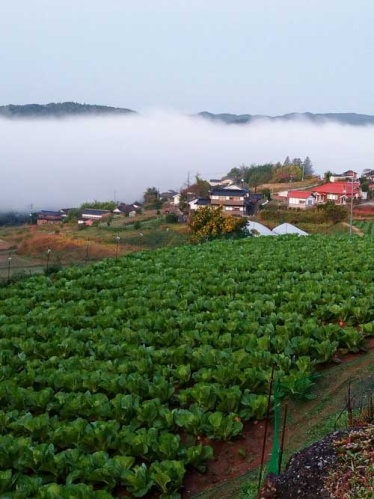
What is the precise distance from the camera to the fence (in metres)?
4.49

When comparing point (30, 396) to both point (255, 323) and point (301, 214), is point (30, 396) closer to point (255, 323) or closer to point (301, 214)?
point (255, 323)

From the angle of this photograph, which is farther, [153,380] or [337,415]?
[153,380]

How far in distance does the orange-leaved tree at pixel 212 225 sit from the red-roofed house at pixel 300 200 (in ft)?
61.9

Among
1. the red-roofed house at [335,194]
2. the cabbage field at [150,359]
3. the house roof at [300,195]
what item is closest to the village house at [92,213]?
the house roof at [300,195]

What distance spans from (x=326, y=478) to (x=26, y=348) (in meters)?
4.79

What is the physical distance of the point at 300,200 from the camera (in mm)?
44250

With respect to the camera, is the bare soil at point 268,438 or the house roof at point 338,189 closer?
the bare soil at point 268,438

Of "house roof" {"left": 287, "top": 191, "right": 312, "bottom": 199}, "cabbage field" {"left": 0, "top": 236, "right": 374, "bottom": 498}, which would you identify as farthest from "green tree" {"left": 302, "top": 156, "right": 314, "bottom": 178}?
"cabbage field" {"left": 0, "top": 236, "right": 374, "bottom": 498}

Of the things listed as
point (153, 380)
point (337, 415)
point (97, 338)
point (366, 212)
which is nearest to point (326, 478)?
point (337, 415)

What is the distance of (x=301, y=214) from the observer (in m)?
34.7

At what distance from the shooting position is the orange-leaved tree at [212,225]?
24.0m

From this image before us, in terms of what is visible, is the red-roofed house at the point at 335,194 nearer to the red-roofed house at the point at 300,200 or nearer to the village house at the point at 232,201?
the red-roofed house at the point at 300,200

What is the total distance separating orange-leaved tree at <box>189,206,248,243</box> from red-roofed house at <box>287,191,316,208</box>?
18866 mm

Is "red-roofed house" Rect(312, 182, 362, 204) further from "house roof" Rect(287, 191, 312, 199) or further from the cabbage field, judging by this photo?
the cabbage field
